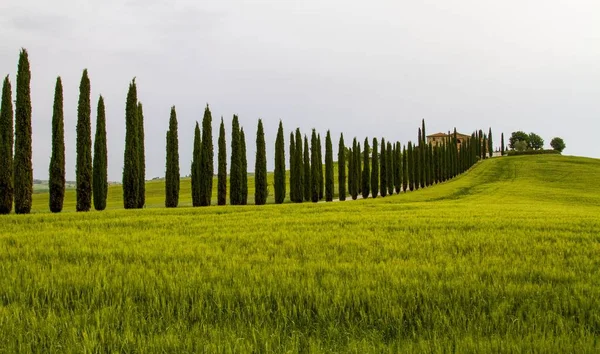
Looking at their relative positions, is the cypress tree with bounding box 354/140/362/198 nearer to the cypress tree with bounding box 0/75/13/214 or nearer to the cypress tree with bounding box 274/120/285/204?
the cypress tree with bounding box 274/120/285/204

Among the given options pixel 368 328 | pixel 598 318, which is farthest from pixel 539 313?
pixel 368 328

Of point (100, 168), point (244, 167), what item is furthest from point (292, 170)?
point (100, 168)

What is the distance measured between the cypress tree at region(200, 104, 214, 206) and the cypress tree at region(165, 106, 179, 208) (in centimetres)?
225

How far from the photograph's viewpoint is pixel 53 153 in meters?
30.9

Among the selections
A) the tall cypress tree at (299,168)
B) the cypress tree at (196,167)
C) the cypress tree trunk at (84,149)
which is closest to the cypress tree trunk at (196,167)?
the cypress tree at (196,167)

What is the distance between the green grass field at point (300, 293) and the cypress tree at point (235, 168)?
29.5 metres

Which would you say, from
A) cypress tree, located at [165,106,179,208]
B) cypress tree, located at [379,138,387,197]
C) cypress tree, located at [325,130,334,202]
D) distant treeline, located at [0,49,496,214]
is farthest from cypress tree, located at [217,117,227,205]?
cypress tree, located at [379,138,387,197]

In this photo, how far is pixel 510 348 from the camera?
4516 millimetres

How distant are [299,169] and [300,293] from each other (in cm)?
4323

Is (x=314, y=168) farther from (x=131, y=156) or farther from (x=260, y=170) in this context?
(x=131, y=156)

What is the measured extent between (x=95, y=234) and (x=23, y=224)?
469 cm

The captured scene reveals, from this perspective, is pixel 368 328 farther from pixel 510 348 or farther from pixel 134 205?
pixel 134 205

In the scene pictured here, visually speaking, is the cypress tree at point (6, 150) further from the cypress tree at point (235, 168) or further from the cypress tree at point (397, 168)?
the cypress tree at point (397, 168)

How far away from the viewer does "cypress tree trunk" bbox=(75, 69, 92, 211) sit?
31.1m
